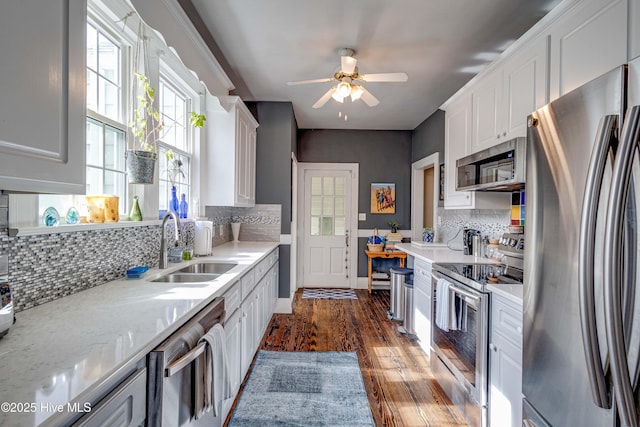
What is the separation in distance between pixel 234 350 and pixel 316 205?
11.2ft

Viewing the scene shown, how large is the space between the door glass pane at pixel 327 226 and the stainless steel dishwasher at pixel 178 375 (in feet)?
12.5

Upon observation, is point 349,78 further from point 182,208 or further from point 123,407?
point 123,407

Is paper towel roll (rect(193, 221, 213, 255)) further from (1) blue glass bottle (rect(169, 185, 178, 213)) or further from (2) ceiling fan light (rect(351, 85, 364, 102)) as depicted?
(2) ceiling fan light (rect(351, 85, 364, 102))

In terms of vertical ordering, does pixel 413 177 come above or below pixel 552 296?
above

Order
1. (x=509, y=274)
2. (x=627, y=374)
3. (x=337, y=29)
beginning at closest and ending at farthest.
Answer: (x=627, y=374) → (x=509, y=274) → (x=337, y=29)

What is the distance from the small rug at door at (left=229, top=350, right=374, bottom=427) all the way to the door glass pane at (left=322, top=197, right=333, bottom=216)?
2.70m

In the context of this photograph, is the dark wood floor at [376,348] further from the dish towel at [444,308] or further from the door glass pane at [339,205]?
the door glass pane at [339,205]

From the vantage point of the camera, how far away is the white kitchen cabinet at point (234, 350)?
178 cm

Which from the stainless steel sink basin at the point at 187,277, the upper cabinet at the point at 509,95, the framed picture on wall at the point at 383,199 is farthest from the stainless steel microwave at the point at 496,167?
the framed picture on wall at the point at 383,199

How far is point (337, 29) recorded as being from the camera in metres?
2.31

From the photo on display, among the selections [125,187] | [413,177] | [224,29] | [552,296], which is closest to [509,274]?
[552,296]

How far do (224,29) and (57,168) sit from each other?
6.42 feet

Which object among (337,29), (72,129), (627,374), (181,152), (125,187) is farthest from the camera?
(181,152)

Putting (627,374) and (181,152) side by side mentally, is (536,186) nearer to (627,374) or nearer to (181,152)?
(627,374)
